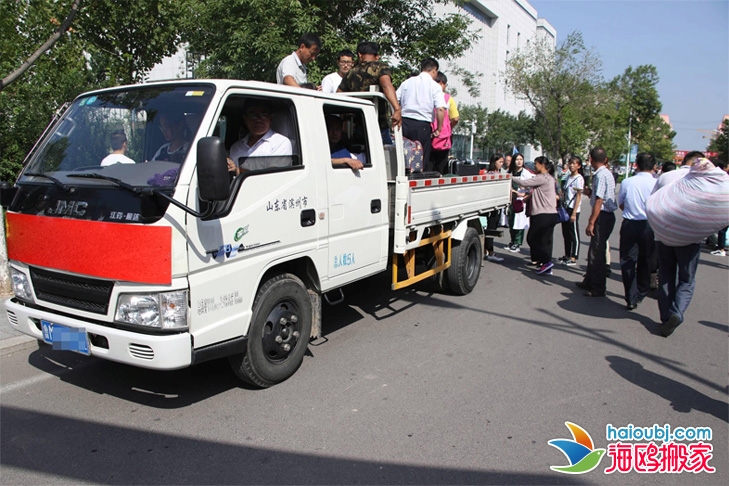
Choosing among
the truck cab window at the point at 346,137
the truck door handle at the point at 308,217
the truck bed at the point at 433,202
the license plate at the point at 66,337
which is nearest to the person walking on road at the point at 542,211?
the truck bed at the point at 433,202

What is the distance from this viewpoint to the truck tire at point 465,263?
6926 mm

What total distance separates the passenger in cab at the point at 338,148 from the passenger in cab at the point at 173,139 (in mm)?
1411

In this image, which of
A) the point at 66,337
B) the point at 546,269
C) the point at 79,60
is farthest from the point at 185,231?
the point at 79,60

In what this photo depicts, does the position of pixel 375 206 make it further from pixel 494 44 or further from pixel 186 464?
pixel 494 44

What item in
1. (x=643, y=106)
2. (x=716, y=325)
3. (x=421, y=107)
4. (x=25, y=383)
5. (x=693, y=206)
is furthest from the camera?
(x=643, y=106)

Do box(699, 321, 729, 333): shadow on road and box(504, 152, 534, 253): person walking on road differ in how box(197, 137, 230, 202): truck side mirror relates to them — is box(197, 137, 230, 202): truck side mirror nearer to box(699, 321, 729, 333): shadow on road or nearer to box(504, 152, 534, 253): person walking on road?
box(699, 321, 729, 333): shadow on road

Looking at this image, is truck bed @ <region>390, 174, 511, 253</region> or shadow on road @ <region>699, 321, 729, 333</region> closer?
truck bed @ <region>390, 174, 511, 253</region>

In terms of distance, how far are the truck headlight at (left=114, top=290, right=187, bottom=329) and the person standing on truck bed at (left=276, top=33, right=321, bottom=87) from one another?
354 cm

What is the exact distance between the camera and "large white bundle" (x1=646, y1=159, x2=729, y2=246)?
5.26m

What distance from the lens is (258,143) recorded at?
418 cm

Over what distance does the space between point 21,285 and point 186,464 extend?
190 centimetres

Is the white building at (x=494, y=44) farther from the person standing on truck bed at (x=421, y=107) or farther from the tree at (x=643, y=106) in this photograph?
the person standing on truck bed at (x=421, y=107)

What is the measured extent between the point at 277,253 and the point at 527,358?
2.59 m

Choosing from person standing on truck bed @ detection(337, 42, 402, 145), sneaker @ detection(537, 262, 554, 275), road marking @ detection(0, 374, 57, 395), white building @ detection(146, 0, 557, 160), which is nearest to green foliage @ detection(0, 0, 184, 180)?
person standing on truck bed @ detection(337, 42, 402, 145)
